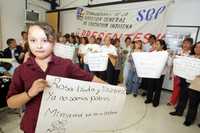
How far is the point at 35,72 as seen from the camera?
0.87m

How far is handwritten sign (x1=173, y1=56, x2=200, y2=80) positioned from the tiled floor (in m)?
0.77

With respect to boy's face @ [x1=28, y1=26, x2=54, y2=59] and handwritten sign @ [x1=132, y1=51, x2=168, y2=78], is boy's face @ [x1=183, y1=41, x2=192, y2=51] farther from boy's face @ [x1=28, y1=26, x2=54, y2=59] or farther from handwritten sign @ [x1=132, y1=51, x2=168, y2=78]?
boy's face @ [x1=28, y1=26, x2=54, y2=59]

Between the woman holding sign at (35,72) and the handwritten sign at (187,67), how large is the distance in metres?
2.32

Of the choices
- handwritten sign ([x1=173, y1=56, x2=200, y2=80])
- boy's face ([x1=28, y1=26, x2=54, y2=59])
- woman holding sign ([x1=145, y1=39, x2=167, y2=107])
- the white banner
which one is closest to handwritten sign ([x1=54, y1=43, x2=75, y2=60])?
the white banner

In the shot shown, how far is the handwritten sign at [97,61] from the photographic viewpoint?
376cm

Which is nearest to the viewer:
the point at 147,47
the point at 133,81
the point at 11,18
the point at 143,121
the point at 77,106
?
the point at 77,106

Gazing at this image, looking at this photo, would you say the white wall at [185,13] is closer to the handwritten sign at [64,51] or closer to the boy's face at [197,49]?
the boy's face at [197,49]

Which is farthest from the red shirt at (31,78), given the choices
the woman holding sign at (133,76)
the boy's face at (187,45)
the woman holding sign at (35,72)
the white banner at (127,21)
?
the white banner at (127,21)

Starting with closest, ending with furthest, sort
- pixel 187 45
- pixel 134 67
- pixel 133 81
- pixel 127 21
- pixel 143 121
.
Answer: pixel 143 121
pixel 187 45
pixel 134 67
pixel 133 81
pixel 127 21

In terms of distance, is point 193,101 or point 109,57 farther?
point 109,57

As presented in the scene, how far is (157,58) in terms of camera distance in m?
3.14

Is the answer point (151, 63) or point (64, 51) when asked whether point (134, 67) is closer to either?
point (151, 63)

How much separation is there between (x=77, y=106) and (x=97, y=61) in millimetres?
2840

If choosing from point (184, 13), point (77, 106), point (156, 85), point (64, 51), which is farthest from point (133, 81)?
point (77, 106)
